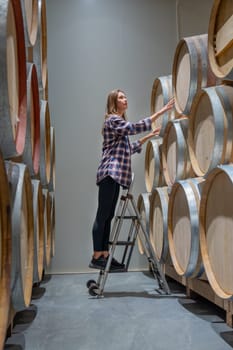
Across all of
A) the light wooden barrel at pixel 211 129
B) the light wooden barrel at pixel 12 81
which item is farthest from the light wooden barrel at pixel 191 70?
the light wooden barrel at pixel 12 81

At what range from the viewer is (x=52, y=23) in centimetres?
495

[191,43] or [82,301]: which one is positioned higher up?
[191,43]

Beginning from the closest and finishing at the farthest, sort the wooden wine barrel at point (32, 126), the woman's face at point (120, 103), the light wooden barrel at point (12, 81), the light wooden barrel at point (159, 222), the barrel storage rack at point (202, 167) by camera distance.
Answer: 1. the light wooden barrel at point (12, 81)
2. the wooden wine barrel at point (32, 126)
3. the barrel storage rack at point (202, 167)
4. the light wooden barrel at point (159, 222)
5. the woman's face at point (120, 103)

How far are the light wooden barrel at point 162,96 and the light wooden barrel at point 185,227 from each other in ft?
2.64

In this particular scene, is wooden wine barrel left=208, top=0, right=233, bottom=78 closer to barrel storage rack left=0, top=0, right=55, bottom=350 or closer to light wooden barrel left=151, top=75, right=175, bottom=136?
barrel storage rack left=0, top=0, right=55, bottom=350

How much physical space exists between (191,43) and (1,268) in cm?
204

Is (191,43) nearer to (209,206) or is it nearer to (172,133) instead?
(172,133)

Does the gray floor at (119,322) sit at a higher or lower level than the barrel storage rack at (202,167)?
lower

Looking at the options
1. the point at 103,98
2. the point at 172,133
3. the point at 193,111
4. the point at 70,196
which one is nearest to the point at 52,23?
the point at 103,98

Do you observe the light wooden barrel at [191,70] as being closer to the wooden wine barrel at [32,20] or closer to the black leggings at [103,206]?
the black leggings at [103,206]

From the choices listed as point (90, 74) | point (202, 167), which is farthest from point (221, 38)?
point (90, 74)

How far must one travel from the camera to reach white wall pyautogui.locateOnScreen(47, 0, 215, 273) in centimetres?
483

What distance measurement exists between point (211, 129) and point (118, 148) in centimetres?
126

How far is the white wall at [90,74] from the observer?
4828mm
